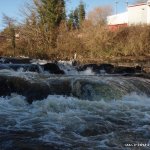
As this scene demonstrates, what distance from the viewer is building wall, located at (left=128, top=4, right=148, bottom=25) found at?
163ft

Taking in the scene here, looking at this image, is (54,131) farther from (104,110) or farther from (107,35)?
(107,35)

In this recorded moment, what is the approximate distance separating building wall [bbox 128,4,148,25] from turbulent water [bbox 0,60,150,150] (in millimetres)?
35530

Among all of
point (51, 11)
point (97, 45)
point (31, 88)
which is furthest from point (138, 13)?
point (31, 88)

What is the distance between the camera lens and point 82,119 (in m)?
10.7

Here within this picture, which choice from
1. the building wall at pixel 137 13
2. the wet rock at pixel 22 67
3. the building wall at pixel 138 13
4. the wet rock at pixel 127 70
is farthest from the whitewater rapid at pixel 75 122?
the building wall at pixel 137 13

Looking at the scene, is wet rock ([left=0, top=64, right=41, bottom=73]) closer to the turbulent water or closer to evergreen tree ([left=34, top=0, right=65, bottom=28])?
the turbulent water

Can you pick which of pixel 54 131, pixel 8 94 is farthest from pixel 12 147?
pixel 8 94

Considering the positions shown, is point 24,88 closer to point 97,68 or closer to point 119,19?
point 97,68

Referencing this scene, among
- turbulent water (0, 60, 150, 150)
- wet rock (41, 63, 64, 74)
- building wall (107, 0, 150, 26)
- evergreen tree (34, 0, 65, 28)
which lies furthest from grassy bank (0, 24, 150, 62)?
building wall (107, 0, 150, 26)

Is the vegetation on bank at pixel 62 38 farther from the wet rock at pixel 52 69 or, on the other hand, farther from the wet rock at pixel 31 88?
the wet rock at pixel 31 88

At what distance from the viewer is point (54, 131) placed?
375 inches

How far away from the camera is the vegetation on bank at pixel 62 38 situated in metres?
31.1

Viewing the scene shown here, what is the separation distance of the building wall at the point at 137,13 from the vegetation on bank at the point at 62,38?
12.6 meters

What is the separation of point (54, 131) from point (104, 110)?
2.98 meters
